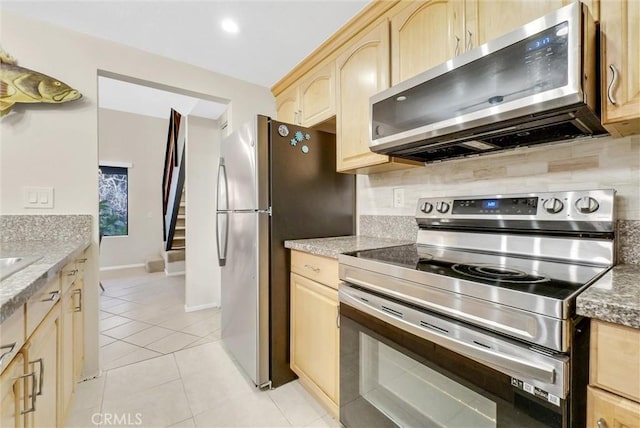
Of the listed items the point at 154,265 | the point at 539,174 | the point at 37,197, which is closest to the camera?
the point at 539,174

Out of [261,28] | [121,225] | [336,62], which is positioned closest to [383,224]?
[336,62]

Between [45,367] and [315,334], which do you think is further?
[315,334]

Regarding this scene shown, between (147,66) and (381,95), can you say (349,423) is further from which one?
(147,66)

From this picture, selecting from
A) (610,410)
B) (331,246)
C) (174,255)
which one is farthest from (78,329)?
(174,255)

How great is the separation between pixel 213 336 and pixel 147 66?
2231mm

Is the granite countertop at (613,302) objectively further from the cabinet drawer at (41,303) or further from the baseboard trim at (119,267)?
the baseboard trim at (119,267)

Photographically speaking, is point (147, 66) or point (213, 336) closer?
point (147, 66)

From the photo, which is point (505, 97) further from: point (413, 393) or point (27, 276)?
point (27, 276)

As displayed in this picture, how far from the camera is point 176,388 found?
177 cm

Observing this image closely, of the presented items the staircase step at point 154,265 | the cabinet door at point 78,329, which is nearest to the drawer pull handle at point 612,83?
the cabinet door at point 78,329

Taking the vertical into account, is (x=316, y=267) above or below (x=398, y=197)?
below

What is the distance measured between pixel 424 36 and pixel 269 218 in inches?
49.1

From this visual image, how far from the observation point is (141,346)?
2309 mm

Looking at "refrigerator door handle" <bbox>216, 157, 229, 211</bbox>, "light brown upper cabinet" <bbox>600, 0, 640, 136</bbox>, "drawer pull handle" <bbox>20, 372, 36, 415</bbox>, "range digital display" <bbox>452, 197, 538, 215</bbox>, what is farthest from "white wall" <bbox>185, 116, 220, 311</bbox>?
"light brown upper cabinet" <bbox>600, 0, 640, 136</bbox>
